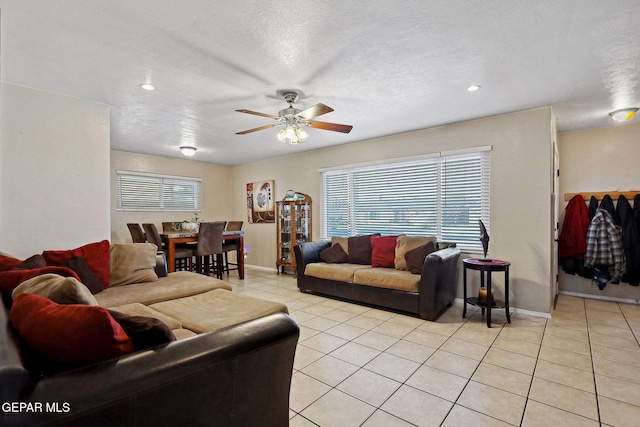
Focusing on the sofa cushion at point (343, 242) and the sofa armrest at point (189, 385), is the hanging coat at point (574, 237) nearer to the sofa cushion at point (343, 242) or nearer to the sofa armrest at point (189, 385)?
the sofa cushion at point (343, 242)

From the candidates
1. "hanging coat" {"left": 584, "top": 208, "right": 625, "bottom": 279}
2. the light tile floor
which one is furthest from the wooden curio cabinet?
"hanging coat" {"left": 584, "top": 208, "right": 625, "bottom": 279}

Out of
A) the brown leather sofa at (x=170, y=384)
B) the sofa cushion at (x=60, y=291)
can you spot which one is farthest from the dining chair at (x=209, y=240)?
the sofa cushion at (x=60, y=291)

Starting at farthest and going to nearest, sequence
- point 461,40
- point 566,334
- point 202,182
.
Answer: point 202,182 < point 566,334 < point 461,40

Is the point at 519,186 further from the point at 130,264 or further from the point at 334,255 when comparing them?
the point at 130,264

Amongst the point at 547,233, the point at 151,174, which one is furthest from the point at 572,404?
the point at 151,174

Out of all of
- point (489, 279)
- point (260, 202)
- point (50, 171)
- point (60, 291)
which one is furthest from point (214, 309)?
point (260, 202)

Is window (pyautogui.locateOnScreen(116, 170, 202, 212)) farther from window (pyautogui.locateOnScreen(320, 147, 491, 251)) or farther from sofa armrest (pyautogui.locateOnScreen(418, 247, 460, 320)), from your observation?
sofa armrest (pyautogui.locateOnScreen(418, 247, 460, 320))

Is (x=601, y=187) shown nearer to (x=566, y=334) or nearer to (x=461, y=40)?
(x=566, y=334)

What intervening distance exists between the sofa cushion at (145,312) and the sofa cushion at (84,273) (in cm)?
54

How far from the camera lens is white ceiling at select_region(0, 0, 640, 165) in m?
1.85

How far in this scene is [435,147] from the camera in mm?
4348

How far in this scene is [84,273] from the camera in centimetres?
266

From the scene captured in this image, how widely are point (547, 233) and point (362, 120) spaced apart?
103 inches

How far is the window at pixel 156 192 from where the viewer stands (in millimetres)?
5836
